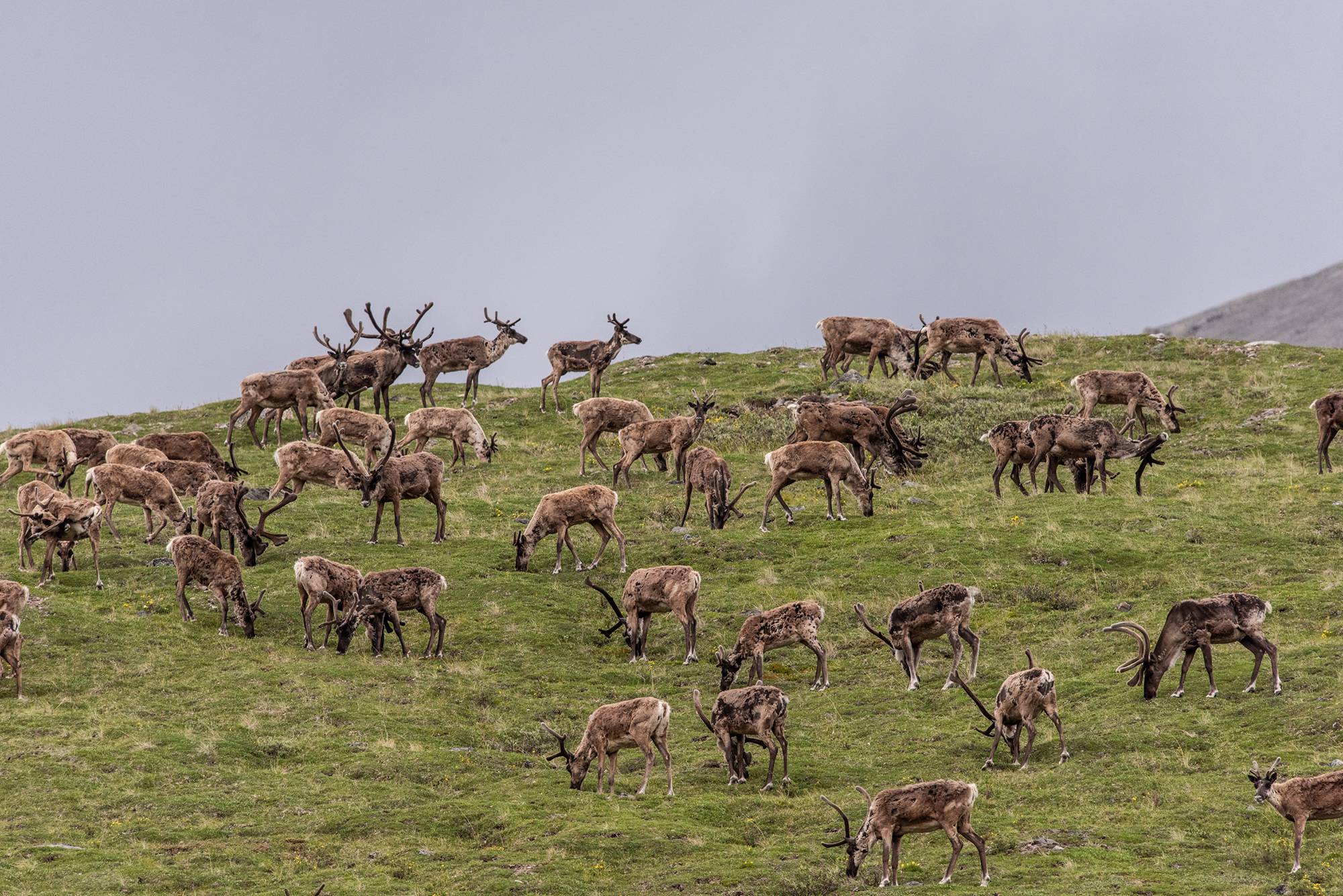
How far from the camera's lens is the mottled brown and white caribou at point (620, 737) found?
18000 millimetres

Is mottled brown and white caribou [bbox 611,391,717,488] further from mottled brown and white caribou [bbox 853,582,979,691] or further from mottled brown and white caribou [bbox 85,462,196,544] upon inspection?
mottled brown and white caribou [bbox 853,582,979,691]

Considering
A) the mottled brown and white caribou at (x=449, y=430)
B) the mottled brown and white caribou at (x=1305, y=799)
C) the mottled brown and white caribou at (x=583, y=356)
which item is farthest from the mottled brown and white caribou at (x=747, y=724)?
the mottled brown and white caribou at (x=583, y=356)

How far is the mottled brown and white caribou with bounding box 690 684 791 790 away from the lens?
18.0 metres

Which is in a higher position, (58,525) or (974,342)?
(974,342)

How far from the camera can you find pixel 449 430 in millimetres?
36156

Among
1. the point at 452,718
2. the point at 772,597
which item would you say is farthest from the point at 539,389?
the point at 452,718

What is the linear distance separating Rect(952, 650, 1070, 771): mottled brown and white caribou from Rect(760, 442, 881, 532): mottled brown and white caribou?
11.7 m

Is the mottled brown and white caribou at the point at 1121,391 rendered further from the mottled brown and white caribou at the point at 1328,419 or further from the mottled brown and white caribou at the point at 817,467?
the mottled brown and white caribou at the point at 817,467

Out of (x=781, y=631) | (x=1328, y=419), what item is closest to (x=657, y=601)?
(x=781, y=631)

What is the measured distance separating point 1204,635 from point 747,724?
6.97 metres

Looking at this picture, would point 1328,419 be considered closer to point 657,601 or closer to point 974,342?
point 974,342

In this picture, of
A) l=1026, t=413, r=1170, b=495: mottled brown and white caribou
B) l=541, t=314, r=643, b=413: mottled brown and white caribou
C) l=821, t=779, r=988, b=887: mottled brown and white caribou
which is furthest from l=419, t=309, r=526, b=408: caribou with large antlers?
l=821, t=779, r=988, b=887: mottled brown and white caribou

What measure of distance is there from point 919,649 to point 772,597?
13.6ft

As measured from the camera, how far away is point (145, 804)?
57.6 feet
